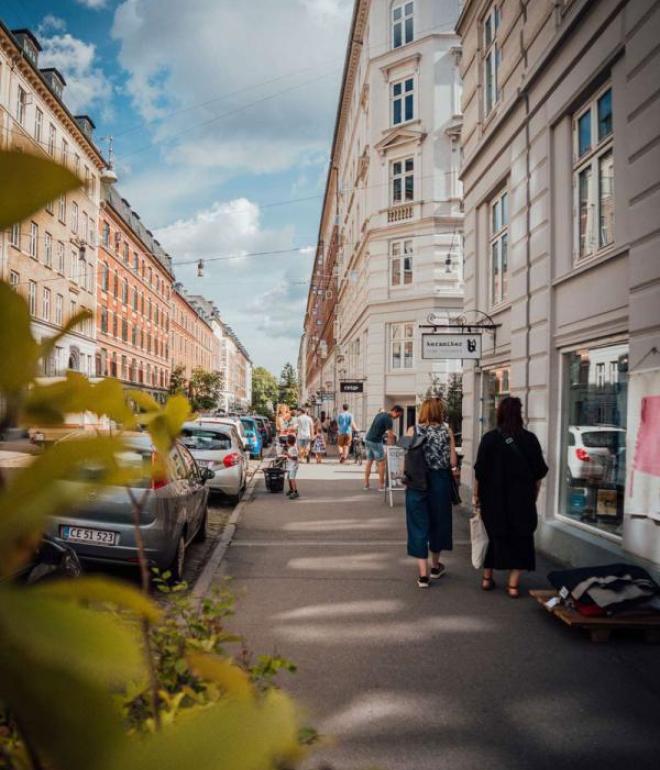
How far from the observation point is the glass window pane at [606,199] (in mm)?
7113

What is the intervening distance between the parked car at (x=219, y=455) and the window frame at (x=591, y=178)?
7553 mm

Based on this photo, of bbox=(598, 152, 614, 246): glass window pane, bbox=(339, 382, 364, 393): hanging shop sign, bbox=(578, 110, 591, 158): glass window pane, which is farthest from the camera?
bbox=(339, 382, 364, 393): hanging shop sign

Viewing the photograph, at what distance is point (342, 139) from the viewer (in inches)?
1572

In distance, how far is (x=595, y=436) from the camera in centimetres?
752

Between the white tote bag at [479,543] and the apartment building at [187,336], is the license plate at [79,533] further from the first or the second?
the apartment building at [187,336]

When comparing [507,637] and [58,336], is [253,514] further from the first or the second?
[58,336]

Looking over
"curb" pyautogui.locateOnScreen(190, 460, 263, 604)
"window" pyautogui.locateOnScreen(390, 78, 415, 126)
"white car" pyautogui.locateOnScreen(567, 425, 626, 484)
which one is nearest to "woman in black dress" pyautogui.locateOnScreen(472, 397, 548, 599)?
"white car" pyautogui.locateOnScreen(567, 425, 626, 484)

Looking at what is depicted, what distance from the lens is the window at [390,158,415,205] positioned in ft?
84.9

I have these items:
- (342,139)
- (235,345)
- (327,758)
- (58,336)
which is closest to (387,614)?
(327,758)

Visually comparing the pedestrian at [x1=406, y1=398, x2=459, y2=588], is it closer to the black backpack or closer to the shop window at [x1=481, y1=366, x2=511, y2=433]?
the black backpack

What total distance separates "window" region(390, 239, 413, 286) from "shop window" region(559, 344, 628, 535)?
1804 cm

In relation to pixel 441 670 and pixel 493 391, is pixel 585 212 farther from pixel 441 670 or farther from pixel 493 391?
pixel 441 670

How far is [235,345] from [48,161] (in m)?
135

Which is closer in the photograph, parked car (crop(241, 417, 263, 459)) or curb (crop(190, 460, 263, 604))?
curb (crop(190, 460, 263, 604))
